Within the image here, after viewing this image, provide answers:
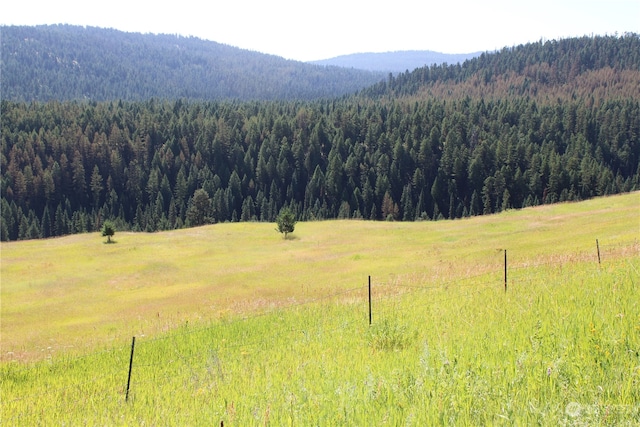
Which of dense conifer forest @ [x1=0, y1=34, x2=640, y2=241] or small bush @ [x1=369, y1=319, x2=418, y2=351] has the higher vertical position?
small bush @ [x1=369, y1=319, x2=418, y2=351]

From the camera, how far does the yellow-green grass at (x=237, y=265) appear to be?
26.9m

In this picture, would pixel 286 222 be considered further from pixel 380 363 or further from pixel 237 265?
pixel 380 363

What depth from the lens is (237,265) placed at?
5103 centimetres

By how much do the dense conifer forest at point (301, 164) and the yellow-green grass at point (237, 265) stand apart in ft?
207

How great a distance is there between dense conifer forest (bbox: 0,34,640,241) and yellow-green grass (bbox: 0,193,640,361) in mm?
63245

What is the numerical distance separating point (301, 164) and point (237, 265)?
11718 cm

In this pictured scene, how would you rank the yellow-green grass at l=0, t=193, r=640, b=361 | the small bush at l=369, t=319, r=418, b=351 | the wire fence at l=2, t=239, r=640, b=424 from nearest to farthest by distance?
1. the small bush at l=369, t=319, r=418, b=351
2. the wire fence at l=2, t=239, r=640, b=424
3. the yellow-green grass at l=0, t=193, r=640, b=361

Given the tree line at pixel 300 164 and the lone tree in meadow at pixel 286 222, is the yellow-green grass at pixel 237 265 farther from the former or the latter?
the tree line at pixel 300 164

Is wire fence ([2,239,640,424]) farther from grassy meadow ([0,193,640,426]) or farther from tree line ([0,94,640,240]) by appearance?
tree line ([0,94,640,240])

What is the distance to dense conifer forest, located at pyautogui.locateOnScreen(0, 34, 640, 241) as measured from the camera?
13650 centimetres

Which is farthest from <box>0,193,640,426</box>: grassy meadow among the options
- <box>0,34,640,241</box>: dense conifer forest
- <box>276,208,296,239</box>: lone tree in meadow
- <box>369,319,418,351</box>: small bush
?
<box>0,34,640,241</box>: dense conifer forest

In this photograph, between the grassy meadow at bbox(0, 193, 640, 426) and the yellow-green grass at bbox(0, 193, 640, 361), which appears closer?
the grassy meadow at bbox(0, 193, 640, 426)

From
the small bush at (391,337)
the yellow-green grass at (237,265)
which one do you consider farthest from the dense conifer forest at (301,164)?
the small bush at (391,337)

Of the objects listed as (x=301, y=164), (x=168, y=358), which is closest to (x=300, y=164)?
(x=301, y=164)
